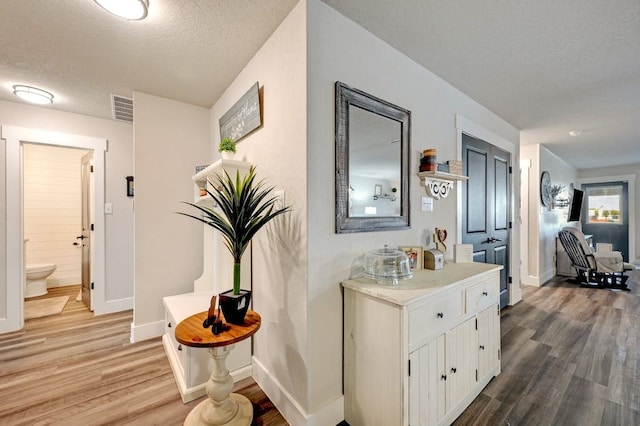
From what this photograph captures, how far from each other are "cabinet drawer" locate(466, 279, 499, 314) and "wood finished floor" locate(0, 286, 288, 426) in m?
1.34

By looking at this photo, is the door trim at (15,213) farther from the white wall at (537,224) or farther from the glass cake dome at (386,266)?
the white wall at (537,224)

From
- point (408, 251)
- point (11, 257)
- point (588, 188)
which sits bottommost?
point (11, 257)

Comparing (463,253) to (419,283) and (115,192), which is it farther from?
(115,192)

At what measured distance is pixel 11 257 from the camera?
2732mm

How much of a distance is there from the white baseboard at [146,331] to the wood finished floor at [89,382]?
0.06 metres

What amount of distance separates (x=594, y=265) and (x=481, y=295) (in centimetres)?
441

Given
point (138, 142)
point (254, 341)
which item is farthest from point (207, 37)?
point (254, 341)

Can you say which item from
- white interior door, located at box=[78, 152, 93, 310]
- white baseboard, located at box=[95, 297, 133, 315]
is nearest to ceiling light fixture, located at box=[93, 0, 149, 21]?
white interior door, located at box=[78, 152, 93, 310]

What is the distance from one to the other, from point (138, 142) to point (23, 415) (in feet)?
6.97

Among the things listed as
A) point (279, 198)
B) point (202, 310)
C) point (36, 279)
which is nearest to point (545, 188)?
point (279, 198)

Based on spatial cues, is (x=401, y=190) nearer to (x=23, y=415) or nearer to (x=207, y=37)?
(x=207, y=37)

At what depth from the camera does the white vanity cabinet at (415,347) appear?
4.08 feet

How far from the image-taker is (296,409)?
4.83 feet

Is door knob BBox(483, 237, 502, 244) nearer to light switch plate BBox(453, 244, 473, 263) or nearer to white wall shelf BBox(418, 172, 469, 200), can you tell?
light switch plate BBox(453, 244, 473, 263)
